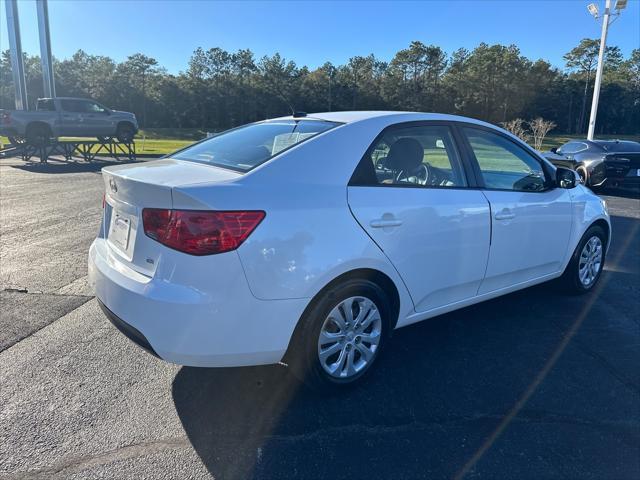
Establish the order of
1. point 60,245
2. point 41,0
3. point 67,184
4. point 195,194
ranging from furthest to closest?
1. point 41,0
2. point 67,184
3. point 60,245
4. point 195,194

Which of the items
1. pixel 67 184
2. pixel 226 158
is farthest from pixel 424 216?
pixel 67 184

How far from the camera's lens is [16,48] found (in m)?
24.3

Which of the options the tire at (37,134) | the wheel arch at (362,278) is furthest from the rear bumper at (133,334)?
the tire at (37,134)

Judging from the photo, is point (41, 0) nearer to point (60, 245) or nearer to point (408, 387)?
point (60, 245)

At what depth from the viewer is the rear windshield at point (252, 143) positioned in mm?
3020

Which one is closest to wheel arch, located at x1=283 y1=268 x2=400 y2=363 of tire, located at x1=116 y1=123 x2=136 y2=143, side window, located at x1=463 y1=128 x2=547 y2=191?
side window, located at x1=463 y1=128 x2=547 y2=191

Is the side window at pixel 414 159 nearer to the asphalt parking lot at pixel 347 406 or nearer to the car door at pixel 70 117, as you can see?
the asphalt parking lot at pixel 347 406

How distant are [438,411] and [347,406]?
54 cm

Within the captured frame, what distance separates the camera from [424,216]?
3168 mm

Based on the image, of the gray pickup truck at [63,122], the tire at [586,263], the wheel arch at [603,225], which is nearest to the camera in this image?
the tire at [586,263]

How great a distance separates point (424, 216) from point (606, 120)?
79.4m

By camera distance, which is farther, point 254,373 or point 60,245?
point 60,245

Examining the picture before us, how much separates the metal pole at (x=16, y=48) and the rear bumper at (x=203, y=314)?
27.4m

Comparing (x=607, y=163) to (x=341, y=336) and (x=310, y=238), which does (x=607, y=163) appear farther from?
(x=310, y=238)
